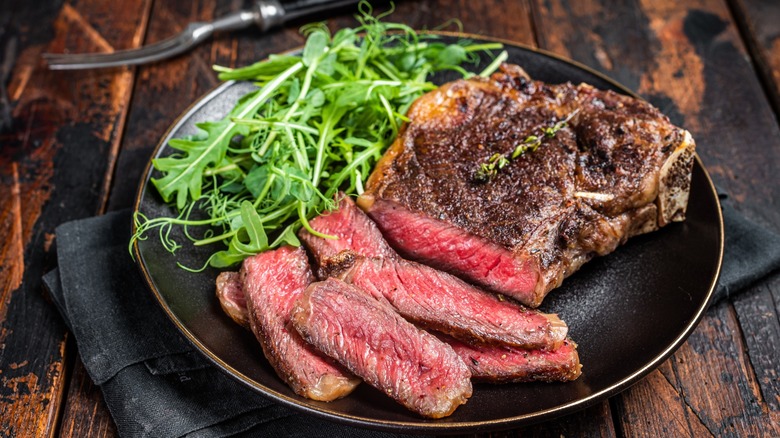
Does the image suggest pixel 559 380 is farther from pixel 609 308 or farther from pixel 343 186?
pixel 343 186

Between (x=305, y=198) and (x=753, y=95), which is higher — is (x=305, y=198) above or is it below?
above

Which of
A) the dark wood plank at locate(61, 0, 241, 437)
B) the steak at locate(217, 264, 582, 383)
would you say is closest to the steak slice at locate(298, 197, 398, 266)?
the steak at locate(217, 264, 582, 383)

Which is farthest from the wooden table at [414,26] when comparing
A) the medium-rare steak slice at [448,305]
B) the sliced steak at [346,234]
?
the sliced steak at [346,234]

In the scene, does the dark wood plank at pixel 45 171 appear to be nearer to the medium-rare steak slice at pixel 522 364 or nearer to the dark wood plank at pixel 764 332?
the medium-rare steak slice at pixel 522 364

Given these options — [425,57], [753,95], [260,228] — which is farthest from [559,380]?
[753,95]

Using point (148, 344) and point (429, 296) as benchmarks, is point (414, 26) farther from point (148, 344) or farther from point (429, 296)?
point (148, 344)
